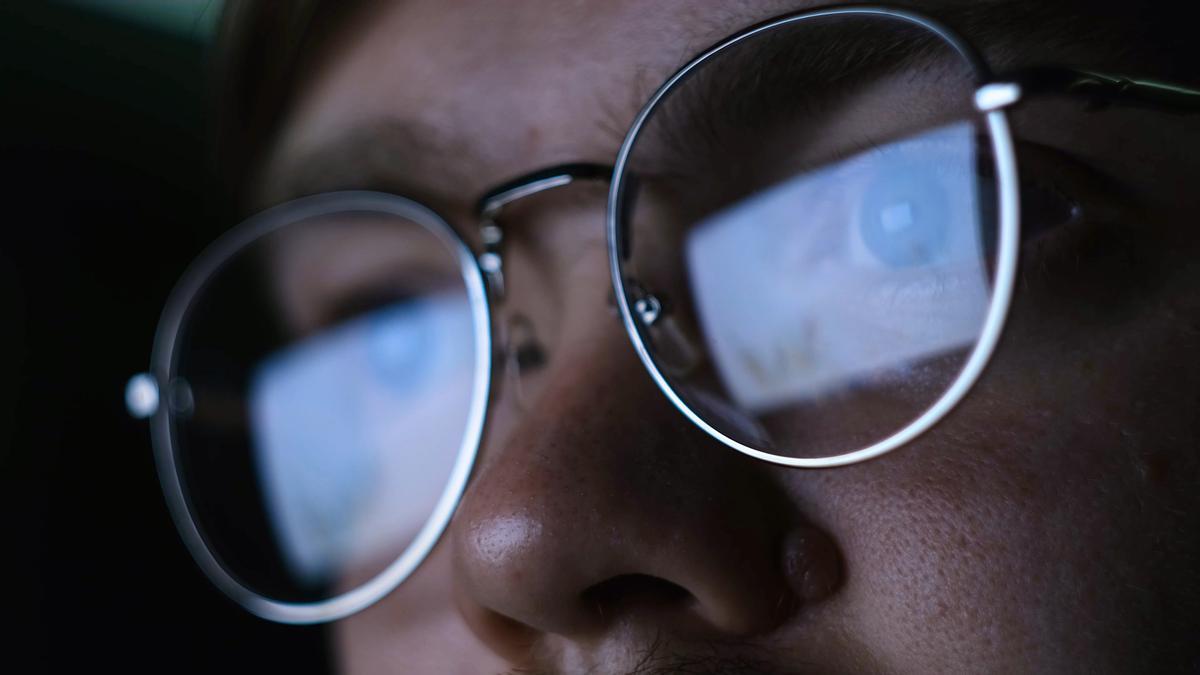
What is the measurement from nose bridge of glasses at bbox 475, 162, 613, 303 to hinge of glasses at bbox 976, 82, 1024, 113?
30 cm

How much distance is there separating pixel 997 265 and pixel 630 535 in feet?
1.01

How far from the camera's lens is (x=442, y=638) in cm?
85

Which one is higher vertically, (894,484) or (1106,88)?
(1106,88)

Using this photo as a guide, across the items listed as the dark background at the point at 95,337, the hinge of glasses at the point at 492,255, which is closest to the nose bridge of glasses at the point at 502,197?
the hinge of glasses at the point at 492,255

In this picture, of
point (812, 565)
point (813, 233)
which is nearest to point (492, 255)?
point (813, 233)

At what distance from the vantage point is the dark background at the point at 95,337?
1252 mm

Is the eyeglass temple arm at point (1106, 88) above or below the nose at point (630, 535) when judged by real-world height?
above

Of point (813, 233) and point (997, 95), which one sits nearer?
point (997, 95)

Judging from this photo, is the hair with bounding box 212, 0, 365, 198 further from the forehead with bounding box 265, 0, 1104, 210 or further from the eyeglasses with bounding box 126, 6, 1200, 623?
the eyeglasses with bounding box 126, 6, 1200, 623

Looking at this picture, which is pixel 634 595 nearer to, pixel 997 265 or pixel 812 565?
pixel 812 565

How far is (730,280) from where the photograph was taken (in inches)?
28.2

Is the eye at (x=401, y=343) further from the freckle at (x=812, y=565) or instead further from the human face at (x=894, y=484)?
the freckle at (x=812, y=565)

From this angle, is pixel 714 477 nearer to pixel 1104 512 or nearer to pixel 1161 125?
pixel 1104 512

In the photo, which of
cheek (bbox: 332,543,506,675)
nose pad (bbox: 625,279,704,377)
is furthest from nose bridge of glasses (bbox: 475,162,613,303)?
cheek (bbox: 332,543,506,675)
